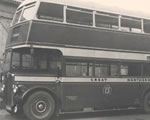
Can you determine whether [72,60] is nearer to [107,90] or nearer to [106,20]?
[107,90]

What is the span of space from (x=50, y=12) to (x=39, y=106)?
10.9ft

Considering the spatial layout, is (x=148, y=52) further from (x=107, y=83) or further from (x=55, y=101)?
(x=55, y=101)

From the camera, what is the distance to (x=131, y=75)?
15.1 meters

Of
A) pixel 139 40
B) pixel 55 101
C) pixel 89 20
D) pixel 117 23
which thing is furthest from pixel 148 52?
pixel 55 101

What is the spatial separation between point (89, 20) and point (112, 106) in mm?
3543

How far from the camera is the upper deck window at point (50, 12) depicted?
12.7m

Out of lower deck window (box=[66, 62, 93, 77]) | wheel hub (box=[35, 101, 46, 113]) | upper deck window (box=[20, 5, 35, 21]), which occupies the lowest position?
wheel hub (box=[35, 101, 46, 113])

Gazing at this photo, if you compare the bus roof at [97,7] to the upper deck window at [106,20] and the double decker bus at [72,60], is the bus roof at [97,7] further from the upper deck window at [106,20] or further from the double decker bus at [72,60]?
the upper deck window at [106,20]

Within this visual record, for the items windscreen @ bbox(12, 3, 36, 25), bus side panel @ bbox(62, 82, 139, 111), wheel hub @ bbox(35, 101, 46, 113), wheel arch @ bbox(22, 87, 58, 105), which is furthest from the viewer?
bus side panel @ bbox(62, 82, 139, 111)

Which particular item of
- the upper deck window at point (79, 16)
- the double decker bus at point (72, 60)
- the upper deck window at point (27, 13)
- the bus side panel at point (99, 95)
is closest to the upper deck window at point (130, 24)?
the double decker bus at point (72, 60)

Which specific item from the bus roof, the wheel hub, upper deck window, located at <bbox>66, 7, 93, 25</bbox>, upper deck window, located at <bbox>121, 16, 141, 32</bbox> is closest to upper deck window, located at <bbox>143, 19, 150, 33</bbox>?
the bus roof

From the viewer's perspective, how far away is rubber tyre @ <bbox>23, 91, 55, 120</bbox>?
40.1 ft

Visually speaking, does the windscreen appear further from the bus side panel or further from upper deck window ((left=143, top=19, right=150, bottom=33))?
upper deck window ((left=143, top=19, right=150, bottom=33))

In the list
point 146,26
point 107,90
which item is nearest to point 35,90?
point 107,90
